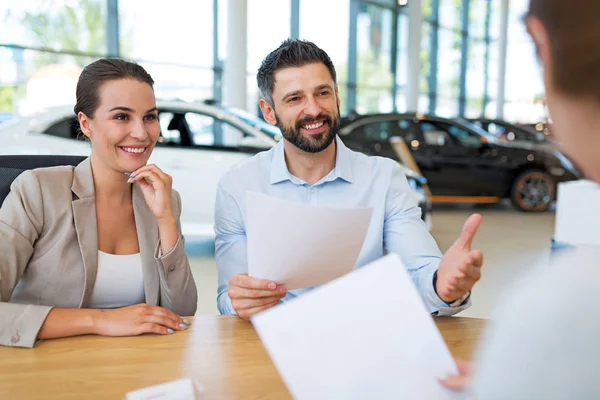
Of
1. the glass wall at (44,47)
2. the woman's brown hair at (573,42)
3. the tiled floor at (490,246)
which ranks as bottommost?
the tiled floor at (490,246)

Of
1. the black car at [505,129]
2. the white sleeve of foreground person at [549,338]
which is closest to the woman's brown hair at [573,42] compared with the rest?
the white sleeve of foreground person at [549,338]

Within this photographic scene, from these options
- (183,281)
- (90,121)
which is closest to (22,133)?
(90,121)

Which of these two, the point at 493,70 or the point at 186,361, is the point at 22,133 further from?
the point at 493,70

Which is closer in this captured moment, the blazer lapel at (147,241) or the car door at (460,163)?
the blazer lapel at (147,241)

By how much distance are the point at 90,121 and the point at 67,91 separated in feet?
21.7

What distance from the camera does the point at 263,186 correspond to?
2053 mm

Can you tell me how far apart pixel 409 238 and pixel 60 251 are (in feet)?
3.33

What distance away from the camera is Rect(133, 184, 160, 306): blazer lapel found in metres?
1.78

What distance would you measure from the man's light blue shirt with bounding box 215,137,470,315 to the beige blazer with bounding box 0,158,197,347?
0.66 feet

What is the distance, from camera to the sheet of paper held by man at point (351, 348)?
735 mm

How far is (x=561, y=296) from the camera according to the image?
416mm

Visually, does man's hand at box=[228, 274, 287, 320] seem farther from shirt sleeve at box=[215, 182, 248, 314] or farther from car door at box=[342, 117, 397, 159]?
car door at box=[342, 117, 397, 159]

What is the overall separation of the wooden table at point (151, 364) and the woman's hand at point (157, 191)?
1.31ft

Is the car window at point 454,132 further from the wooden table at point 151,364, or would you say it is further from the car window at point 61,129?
the wooden table at point 151,364
